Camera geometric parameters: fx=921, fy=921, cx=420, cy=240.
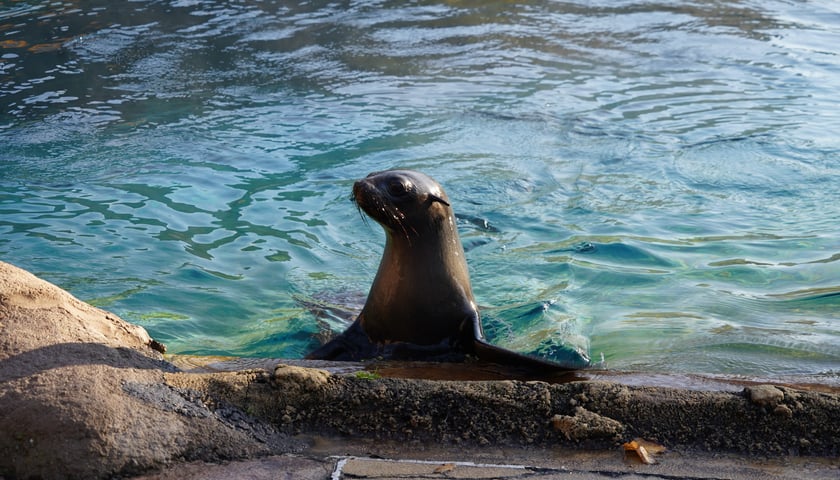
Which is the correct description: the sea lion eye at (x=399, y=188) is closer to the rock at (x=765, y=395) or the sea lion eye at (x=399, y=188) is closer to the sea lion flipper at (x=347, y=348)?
the sea lion flipper at (x=347, y=348)

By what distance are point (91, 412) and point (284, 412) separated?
0.60m

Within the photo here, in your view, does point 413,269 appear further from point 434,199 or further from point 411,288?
point 434,199

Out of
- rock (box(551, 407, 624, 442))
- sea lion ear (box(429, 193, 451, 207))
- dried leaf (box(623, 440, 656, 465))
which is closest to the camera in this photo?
dried leaf (box(623, 440, 656, 465))

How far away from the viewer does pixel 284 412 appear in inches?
118

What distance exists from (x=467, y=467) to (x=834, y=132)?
732 centimetres

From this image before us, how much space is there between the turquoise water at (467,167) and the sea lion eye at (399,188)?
1023mm

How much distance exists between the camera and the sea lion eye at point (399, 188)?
4.66 metres

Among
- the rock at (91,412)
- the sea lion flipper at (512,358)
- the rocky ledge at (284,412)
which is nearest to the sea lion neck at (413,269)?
the sea lion flipper at (512,358)

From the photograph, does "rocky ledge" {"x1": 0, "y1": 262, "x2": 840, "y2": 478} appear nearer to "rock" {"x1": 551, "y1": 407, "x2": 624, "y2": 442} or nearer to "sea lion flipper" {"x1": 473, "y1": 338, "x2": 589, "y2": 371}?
"rock" {"x1": 551, "y1": 407, "x2": 624, "y2": 442}

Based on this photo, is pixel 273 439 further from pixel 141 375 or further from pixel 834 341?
pixel 834 341

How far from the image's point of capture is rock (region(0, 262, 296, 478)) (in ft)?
8.59

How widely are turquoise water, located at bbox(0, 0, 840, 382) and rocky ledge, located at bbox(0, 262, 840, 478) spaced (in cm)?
85

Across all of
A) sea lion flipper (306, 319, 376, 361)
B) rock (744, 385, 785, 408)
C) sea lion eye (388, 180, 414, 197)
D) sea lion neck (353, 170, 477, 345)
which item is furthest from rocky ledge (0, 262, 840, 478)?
sea lion eye (388, 180, 414, 197)

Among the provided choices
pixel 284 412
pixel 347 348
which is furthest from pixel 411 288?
pixel 284 412
